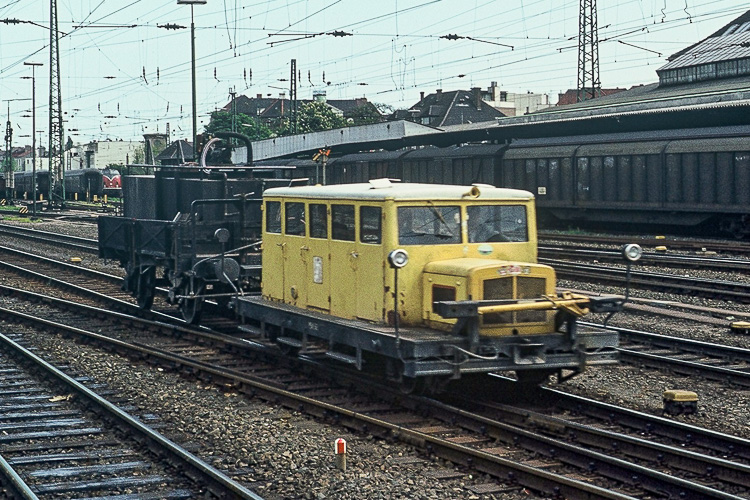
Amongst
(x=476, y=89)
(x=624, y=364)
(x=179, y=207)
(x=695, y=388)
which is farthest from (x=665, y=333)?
(x=476, y=89)

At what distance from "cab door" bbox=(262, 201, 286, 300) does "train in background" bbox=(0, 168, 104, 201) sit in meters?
59.3

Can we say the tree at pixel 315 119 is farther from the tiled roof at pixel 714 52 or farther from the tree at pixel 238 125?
the tiled roof at pixel 714 52

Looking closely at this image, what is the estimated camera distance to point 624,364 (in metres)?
12.9

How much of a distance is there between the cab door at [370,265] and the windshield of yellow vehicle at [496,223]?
963mm

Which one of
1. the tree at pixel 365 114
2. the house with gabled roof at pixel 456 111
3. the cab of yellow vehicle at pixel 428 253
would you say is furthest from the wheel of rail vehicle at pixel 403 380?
the tree at pixel 365 114

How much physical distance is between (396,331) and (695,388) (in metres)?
3.75

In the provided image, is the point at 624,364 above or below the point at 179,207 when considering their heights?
below

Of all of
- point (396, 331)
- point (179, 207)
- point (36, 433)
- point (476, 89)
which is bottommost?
point (36, 433)

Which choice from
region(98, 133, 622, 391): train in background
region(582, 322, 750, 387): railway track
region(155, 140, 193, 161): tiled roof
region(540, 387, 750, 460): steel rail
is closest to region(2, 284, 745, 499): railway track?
region(98, 133, 622, 391): train in background

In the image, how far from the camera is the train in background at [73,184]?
7325 centimetres

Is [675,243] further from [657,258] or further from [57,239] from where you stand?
[57,239]

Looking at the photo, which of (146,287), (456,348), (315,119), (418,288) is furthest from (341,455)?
(315,119)

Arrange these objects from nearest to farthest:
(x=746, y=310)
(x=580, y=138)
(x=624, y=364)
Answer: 1. (x=624, y=364)
2. (x=746, y=310)
3. (x=580, y=138)

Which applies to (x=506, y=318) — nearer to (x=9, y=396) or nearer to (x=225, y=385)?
(x=225, y=385)
